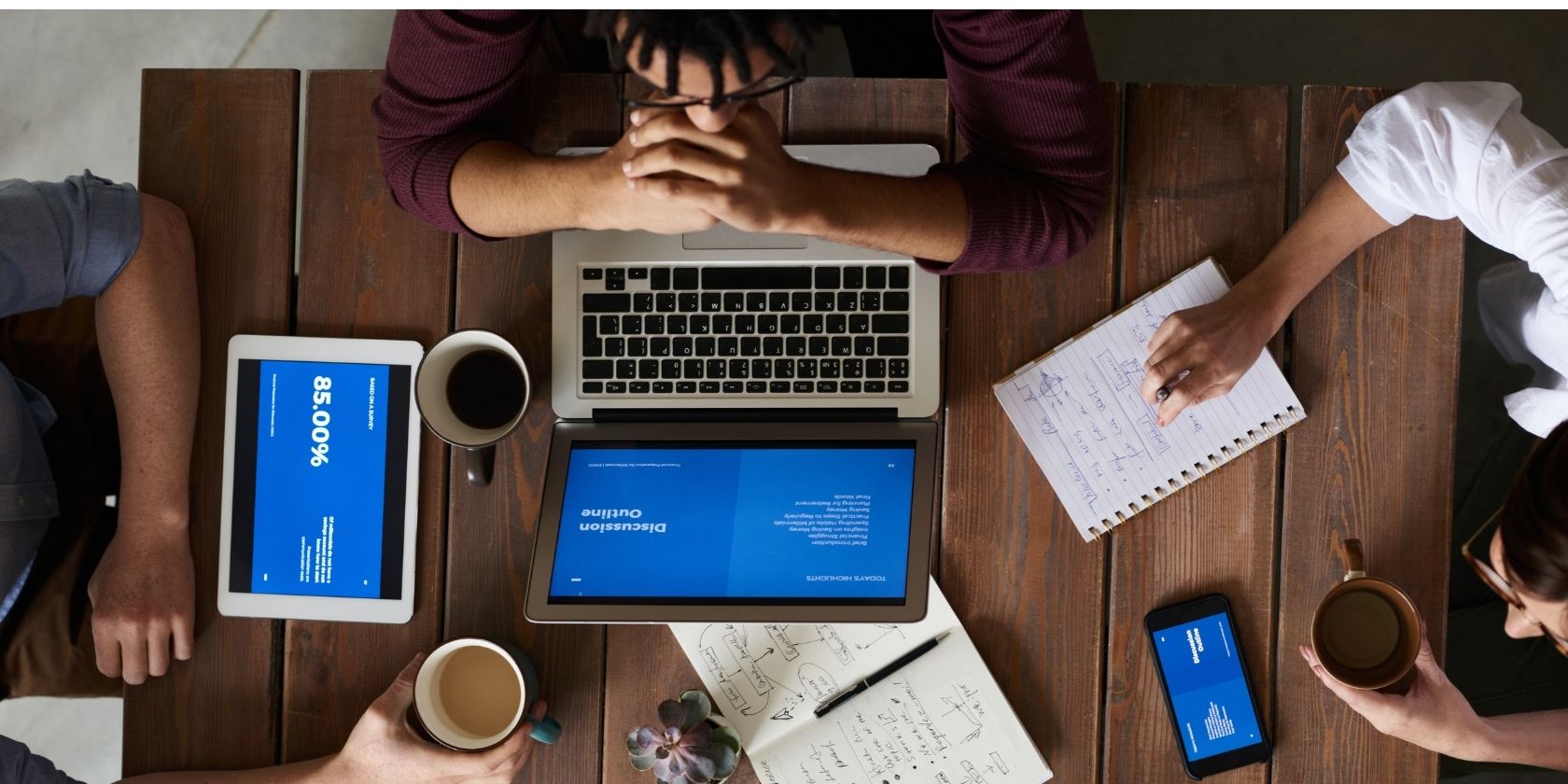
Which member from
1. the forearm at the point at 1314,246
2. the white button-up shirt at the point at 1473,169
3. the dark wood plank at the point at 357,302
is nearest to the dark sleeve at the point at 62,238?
the dark wood plank at the point at 357,302

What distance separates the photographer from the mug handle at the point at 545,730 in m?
1.02

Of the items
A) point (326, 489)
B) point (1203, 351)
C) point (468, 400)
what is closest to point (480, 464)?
point (468, 400)

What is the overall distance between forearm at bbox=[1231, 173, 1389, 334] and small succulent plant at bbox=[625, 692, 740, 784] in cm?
73

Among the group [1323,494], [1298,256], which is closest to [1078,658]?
[1323,494]

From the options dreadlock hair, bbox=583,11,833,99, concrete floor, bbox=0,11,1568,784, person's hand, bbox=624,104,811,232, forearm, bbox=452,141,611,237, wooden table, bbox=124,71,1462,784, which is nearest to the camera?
dreadlock hair, bbox=583,11,833,99

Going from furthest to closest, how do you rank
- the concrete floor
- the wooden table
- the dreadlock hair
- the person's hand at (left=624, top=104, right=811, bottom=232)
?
the concrete floor
the wooden table
the person's hand at (left=624, top=104, right=811, bottom=232)
the dreadlock hair

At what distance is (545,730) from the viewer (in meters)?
1.02

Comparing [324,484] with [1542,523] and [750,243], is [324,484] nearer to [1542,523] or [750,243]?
[750,243]

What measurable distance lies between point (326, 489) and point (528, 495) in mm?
220

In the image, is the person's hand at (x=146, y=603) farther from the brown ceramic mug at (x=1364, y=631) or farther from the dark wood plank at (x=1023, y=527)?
the brown ceramic mug at (x=1364, y=631)

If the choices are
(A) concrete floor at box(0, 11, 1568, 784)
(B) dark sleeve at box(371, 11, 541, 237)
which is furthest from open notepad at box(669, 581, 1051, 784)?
(A) concrete floor at box(0, 11, 1568, 784)

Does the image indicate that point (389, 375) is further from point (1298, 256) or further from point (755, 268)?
point (1298, 256)

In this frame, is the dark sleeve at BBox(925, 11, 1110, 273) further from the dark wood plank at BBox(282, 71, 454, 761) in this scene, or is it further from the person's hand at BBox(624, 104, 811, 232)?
the dark wood plank at BBox(282, 71, 454, 761)

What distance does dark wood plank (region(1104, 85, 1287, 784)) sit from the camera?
3.51 ft
